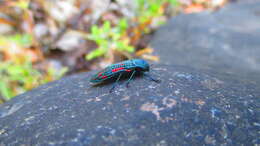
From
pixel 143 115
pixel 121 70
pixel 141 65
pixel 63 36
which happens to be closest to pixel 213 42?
pixel 141 65

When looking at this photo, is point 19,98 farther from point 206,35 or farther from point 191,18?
point 191,18

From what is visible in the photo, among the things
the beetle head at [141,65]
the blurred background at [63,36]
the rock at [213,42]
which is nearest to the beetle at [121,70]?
the beetle head at [141,65]

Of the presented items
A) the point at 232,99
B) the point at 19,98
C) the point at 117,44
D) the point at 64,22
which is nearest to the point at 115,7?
the point at 64,22

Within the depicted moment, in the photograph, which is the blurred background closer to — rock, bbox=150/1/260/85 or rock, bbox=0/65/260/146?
rock, bbox=150/1/260/85

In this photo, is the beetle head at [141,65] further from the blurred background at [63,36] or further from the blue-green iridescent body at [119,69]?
the blurred background at [63,36]

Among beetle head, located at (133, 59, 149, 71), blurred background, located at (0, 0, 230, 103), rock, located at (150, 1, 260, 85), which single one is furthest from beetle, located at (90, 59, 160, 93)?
blurred background, located at (0, 0, 230, 103)

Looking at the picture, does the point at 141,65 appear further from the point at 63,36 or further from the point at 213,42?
the point at 63,36
